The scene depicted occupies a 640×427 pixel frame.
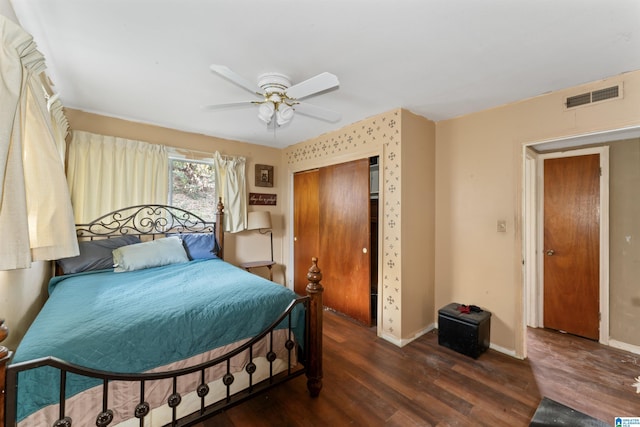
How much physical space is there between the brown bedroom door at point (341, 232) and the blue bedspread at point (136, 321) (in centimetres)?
138

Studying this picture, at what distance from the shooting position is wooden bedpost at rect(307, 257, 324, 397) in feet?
6.27

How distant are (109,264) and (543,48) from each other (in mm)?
4068

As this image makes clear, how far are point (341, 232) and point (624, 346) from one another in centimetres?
312

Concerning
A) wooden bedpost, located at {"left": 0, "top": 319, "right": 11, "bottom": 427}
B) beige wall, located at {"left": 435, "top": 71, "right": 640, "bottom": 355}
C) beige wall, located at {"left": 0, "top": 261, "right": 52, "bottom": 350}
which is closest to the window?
beige wall, located at {"left": 0, "top": 261, "right": 52, "bottom": 350}

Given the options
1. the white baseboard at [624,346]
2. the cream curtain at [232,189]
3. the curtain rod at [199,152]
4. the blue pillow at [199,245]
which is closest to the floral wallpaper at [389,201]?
the cream curtain at [232,189]

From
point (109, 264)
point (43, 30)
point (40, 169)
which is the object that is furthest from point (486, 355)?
point (43, 30)

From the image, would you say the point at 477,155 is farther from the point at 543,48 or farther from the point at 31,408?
the point at 31,408

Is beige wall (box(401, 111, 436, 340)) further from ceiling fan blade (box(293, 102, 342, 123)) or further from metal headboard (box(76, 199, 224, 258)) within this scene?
metal headboard (box(76, 199, 224, 258))

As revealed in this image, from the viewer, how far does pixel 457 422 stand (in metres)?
1.72

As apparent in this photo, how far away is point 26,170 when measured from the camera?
1.34m

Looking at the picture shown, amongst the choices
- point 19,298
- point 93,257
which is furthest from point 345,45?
point 93,257

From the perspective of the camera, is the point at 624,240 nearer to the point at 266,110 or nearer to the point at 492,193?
the point at 492,193

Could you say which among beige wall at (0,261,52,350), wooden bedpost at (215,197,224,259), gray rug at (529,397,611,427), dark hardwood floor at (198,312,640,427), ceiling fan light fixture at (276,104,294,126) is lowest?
dark hardwood floor at (198,312,640,427)

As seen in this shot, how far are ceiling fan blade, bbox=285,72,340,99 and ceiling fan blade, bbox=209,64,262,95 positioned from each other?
0.25 metres
